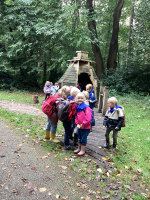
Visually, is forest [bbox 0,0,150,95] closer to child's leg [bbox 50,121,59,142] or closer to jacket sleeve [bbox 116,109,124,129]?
child's leg [bbox 50,121,59,142]

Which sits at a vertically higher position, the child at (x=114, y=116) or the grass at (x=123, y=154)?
the child at (x=114, y=116)

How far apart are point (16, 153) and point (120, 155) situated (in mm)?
2773

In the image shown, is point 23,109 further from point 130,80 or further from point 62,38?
point 130,80

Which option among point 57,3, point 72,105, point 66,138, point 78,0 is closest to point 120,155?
point 66,138

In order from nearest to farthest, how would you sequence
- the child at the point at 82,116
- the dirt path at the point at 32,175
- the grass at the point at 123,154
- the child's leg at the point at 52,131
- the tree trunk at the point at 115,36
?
the dirt path at the point at 32,175, the grass at the point at 123,154, the child at the point at 82,116, the child's leg at the point at 52,131, the tree trunk at the point at 115,36

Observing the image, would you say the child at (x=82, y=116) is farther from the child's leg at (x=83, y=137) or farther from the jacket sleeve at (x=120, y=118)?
the jacket sleeve at (x=120, y=118)

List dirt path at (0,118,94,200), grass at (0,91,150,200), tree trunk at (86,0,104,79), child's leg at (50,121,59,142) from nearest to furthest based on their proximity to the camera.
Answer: dirt path at (0,118,94,200), grass at (0,91,150,200), child's leg at (50,121,59,142), tree trunk at (86,0,104,79)

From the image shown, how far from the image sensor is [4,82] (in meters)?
16.9

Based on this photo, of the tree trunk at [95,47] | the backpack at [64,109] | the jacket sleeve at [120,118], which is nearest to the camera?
the backpack at [64,109]

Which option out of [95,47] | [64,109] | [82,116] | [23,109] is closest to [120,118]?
[82,116]

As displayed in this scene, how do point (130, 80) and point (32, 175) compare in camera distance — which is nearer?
point (32, 175)

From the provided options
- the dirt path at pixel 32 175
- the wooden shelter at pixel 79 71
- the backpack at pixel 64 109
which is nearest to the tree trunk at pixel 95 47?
the wooden shelter at pixel 79 71

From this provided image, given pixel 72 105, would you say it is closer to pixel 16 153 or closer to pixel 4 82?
pixel 16 153

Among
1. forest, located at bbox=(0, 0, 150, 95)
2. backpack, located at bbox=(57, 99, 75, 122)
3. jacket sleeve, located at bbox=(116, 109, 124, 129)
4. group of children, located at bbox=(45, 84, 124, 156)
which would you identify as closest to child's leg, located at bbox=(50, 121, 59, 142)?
group of children, located at bbox=(45, 84, 124, 156)
